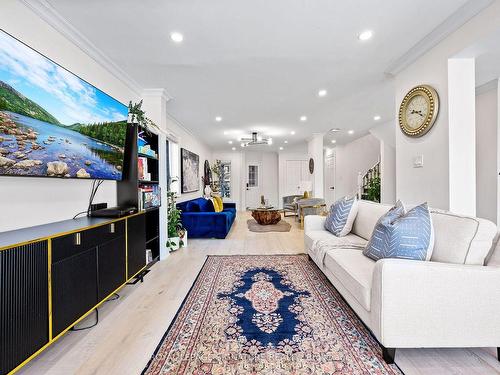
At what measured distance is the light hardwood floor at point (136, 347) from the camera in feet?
4.69

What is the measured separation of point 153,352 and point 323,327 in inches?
48.0

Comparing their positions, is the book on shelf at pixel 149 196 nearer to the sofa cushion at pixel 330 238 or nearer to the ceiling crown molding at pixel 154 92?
the ceiling crown molding at pixel 154 92

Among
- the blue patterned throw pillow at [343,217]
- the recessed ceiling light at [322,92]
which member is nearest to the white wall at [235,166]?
the recessed ceiling light at [322,92]

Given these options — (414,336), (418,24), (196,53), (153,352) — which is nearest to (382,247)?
(414,336)

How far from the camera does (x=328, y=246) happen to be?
2.48 meters

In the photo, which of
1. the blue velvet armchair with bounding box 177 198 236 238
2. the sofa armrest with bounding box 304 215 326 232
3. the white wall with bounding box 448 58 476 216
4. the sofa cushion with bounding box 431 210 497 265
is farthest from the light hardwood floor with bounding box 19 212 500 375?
the blue velvet armchair with bounding box 177 198 236 238

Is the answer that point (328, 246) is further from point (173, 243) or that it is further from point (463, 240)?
point (173, 243)

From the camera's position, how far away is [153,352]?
1.56 m

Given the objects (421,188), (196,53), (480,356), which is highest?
(196,53)

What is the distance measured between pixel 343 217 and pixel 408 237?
1.24 metres

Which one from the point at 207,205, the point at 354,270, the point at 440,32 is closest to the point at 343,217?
the point at 354,270

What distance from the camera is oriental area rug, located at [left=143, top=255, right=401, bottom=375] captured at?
1.44 metres

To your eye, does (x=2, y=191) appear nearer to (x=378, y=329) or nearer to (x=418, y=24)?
(x=378, y=329)

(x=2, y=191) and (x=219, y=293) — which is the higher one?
(x=2, y=191)
